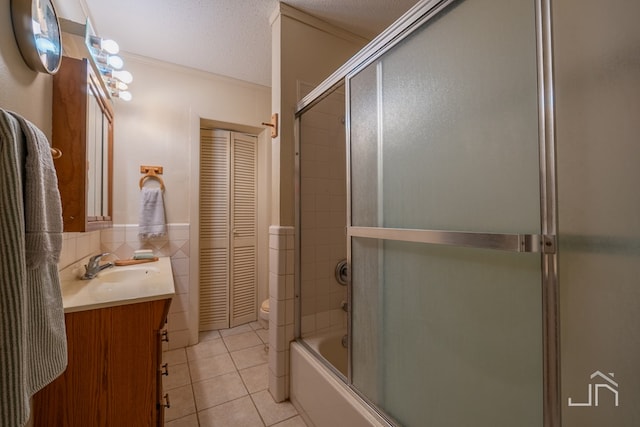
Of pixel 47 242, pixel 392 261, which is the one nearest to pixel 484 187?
pixel 392 261

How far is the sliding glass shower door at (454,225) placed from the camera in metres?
0.66

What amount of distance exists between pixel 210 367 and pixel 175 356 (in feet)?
1.22

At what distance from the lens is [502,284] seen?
70cm

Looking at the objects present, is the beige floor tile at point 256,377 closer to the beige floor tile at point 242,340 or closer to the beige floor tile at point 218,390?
the beige floor tile at point 218,390

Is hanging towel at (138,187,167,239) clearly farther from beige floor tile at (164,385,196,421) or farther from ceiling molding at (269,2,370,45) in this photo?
ceiling molding at (269,2,370,45)

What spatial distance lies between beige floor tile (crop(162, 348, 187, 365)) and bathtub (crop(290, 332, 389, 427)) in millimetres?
1026

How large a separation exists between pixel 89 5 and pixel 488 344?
2.65 meters

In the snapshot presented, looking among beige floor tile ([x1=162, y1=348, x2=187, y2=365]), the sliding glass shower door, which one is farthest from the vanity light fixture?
beige floor tile ([x1=162, y1=348, x2=187, y2=365])

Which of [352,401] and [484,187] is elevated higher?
[484,187]

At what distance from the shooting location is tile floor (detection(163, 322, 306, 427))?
145 centimetres

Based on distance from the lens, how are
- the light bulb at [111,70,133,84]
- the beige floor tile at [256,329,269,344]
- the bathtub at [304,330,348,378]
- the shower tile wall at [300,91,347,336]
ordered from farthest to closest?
1. the beige floor tile at [256,329,269,344]
2. the light bulb at [111,70,133,84]
3. the shower tile wall at [300,91,347,336]
4. the bathtub at [304,330,348,378]

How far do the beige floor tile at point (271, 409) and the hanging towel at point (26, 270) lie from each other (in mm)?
1136

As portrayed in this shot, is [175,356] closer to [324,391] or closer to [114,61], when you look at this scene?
[324,391]

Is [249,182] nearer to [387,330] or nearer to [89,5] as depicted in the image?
[89,5]
